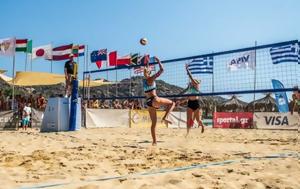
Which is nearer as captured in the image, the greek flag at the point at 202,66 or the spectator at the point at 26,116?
the greek flag at the point at 202,66

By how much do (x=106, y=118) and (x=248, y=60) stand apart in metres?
5.88

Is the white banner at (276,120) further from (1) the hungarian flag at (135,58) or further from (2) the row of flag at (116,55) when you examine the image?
(1) the hungarian flag at (135,58)

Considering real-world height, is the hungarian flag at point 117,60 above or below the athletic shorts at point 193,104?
above

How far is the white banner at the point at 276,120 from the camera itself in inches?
556

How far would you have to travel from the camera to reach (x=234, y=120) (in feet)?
53.2

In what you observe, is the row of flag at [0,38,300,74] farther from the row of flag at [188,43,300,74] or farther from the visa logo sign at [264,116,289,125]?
the visa logo sign at [264,116,289,125]

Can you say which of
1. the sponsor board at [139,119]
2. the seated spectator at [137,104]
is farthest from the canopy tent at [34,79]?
the sponsor board at [139,119]

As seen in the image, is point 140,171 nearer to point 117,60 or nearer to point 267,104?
point 117,60

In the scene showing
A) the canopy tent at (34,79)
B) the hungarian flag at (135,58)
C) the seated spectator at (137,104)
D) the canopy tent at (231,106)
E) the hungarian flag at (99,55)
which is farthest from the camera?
the canopy tent at (231,106)

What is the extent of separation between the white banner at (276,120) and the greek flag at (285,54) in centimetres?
627

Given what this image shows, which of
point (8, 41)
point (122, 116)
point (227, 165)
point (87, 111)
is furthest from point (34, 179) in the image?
point (8, 41)

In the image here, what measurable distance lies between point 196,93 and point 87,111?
592cm

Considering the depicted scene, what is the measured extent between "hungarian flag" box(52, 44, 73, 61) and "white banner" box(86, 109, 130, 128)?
6669 millimetres

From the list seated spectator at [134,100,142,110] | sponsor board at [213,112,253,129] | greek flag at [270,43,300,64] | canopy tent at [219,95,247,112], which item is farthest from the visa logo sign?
canopy tent at [219,95,247,112]
